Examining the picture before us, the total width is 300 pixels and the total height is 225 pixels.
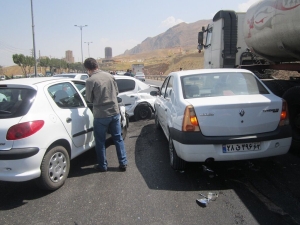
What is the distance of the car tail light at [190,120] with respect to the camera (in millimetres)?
3760

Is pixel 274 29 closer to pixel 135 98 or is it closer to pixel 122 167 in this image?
pixel 122 167

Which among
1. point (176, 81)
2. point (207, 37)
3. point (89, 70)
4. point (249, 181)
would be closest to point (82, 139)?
point (89, 70)

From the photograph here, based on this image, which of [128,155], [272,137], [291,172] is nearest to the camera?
[272,137]

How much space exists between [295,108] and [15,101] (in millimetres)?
4779

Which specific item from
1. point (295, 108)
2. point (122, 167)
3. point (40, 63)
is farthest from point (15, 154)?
point (40, 63)

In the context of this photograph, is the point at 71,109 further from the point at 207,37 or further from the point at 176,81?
the point at 207,37

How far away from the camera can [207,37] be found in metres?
10.5

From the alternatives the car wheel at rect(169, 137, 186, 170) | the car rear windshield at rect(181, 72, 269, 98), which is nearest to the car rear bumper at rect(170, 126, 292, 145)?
the car wheel at rect(169, 137, 186, 170)

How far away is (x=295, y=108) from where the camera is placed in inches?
205

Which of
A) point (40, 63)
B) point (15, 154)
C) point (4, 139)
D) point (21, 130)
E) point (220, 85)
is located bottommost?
point (15, 154)

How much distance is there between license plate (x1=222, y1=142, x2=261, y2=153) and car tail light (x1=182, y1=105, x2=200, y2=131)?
18.4 inches

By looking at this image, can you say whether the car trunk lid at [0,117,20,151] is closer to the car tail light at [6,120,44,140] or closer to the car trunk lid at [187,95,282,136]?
the car tail light at [6,120,44,140]

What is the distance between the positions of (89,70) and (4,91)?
1.27m

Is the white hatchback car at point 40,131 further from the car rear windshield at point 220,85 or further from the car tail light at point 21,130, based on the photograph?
the car rear windshield at point 220,85
